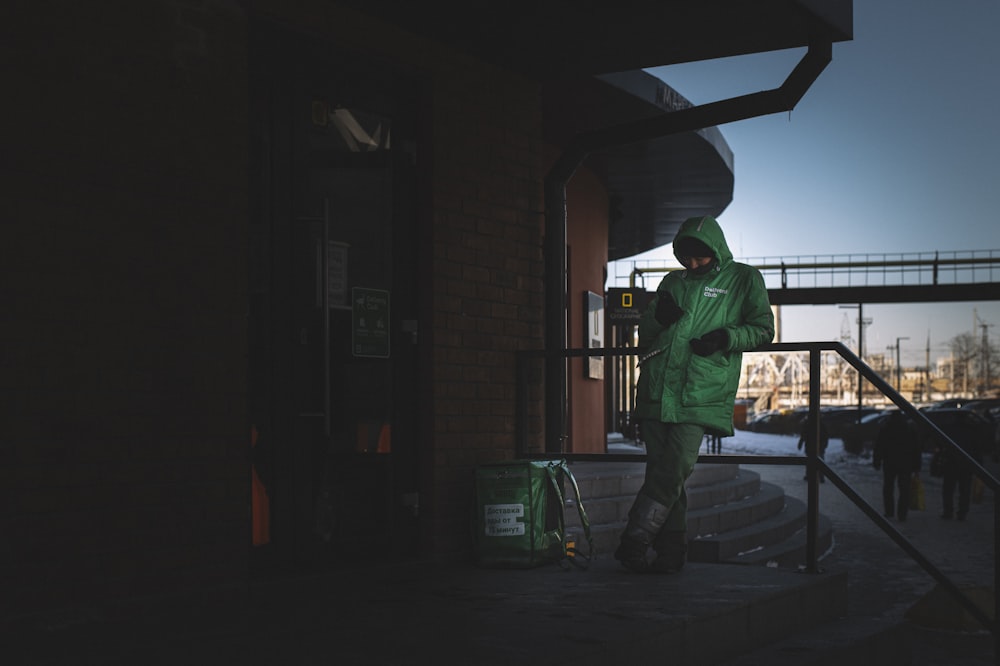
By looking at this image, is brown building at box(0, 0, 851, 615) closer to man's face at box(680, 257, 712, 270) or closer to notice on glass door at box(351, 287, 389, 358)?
notice on glass door at box(351, 287, 389, 358)

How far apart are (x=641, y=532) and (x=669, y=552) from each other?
224 mm

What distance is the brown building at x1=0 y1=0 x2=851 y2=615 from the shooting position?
14.5ft

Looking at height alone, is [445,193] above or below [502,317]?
above

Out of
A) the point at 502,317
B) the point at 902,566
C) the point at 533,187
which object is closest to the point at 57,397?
the point at 502,317

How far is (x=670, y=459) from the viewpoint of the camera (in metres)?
5.61

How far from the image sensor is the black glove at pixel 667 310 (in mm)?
5652

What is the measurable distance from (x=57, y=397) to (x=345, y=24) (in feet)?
8.55

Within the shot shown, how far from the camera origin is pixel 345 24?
5.84 meters

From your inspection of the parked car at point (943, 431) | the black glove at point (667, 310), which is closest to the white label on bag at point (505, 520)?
the black glove at point (667, 310)

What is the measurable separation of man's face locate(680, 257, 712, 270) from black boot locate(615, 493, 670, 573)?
49.5 inches

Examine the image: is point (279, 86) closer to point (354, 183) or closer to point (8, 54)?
point (354, 183)

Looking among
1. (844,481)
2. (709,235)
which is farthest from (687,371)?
(844,481)

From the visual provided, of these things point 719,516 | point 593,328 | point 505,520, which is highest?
point 593,328

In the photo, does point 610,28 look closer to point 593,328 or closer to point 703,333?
point 703,333
